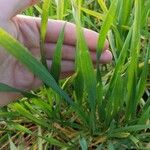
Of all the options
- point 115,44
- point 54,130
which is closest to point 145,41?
point 115,44

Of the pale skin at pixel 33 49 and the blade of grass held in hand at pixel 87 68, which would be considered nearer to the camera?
the blade of grass held in hand at pixel 87 68

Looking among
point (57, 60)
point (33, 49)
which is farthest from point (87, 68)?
point (33, 49)

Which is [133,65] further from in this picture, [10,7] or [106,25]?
[10,7]

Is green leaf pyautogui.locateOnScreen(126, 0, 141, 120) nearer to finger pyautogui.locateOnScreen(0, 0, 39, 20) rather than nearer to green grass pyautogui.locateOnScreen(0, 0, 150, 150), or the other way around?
green grass pyautogui.locateOnScreen(0, 0, 150, 150)

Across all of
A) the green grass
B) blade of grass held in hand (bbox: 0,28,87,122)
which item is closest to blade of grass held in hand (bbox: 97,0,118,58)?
the green grass

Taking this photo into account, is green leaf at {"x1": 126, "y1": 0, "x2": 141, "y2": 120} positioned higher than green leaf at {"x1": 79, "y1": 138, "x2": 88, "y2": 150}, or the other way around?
green leaf at {"x1": 126, "y1": 0, "x2": 141, "y2": 120}

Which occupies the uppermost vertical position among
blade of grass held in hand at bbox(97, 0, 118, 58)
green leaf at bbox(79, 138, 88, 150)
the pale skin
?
blade of grass held in hand at bbox(97, 0, 118, 58)

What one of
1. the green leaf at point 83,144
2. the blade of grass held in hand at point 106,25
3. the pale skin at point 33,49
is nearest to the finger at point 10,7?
the pale skin at point 33,49

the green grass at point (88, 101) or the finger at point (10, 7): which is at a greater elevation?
the finger at point (10, 7)

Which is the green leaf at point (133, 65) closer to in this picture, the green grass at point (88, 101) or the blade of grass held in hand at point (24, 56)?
the green grass at point (88, 101)
